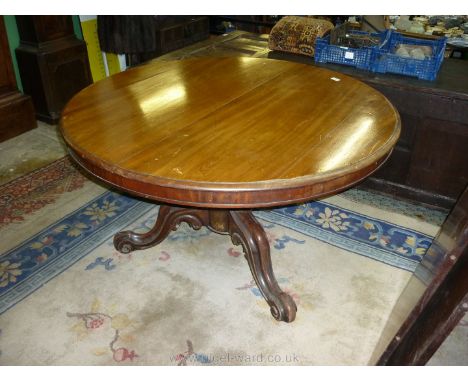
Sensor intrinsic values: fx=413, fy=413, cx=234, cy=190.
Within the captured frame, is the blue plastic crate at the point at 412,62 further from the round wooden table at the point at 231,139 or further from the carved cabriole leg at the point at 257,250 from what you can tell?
the carved cabriole leg at the point at 257,250

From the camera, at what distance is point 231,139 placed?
1430 millimetres

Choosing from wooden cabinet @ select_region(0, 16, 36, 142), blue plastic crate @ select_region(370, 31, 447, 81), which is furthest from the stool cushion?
wooden cabinet @ select_region(0, 16, 36, 142)

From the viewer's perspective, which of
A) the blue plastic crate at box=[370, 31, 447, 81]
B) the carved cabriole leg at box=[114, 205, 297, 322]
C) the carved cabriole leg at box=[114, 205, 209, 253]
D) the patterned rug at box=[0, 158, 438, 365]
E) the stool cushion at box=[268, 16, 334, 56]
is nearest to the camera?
the patterned rug at box=[0, 158, 438, 365]

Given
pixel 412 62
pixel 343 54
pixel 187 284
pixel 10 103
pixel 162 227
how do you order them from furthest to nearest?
1. pixel 10 103
2. pixel 343 54
3. pixel 412 62
4. pixel 162 227
5. pixel 187 284

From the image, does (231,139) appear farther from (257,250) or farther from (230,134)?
(257,250)

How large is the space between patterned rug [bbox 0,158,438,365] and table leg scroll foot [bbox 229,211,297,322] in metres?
0.07

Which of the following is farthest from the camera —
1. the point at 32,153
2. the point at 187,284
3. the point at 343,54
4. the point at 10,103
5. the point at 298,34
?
the point at 10,103

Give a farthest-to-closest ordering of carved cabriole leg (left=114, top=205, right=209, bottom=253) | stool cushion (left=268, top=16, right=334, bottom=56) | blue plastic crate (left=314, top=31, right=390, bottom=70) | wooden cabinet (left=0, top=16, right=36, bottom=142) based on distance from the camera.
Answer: wooden cabinet (left=0, top=16, right=36, bottom=142), stool cushion (left=268, top=16, right=334, bottom=56), blue plastic crate (left=314, top=31, right=390, bottom=70), carved cabriole leg (left=114, top=205, right=209, bottom=253)

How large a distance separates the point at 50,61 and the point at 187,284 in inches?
92.8

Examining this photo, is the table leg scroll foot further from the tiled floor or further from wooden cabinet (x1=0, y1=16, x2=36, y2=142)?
wooden cabinet (x1=0, y1=16, x2=36, y2=142)

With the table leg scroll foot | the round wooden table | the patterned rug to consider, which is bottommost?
the patterned rug

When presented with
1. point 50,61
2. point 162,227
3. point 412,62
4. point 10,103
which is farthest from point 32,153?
point 412,62

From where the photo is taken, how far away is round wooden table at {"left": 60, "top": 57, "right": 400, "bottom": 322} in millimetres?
1234

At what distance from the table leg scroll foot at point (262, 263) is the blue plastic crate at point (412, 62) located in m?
1.31
